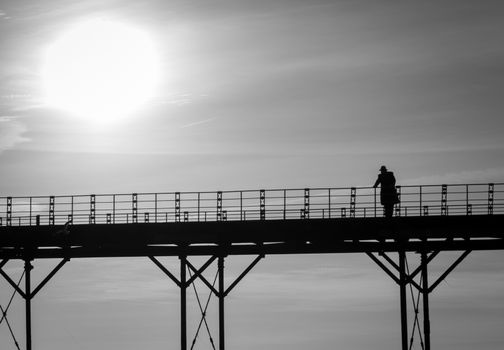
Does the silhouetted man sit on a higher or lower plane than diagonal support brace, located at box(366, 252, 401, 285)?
higher

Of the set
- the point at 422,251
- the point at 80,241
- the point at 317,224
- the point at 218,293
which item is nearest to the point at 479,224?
the point at 422,251

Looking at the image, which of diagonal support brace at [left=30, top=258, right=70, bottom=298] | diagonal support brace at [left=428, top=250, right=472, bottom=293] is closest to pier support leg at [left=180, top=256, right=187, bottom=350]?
diagonal support brace at [left=30, top=258, right=70, bottom=298]

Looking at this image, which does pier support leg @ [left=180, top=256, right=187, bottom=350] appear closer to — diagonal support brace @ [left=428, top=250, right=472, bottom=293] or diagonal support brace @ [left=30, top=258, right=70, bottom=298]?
diagonal support brace @ [left=30, top=258, right=70, bottom=298]

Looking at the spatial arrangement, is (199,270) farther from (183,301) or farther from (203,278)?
(183,301)

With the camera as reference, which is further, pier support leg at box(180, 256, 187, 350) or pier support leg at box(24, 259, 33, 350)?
pier support leg at box(24, 259, 33, 350)

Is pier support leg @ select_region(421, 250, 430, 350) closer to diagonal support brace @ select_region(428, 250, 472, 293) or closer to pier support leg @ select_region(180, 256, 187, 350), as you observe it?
diagonal support brace @ select_region(428, 250, 472, 293)

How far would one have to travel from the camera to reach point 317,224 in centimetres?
4847

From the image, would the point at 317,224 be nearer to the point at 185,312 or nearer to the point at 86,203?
the point at 185,312

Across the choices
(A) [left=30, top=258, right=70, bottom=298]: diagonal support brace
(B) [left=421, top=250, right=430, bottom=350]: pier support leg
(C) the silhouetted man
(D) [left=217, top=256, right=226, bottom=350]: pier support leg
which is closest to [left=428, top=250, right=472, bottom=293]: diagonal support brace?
(B) [left=421, top=250, right=430, bottom=350]: pier support leg

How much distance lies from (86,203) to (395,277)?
15163 millimetres

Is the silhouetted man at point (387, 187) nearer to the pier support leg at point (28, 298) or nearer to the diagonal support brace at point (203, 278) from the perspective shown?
the diagonal support brace at point (203, 278)

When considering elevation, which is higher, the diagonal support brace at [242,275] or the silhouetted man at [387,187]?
the silhouetted man at [387,187]

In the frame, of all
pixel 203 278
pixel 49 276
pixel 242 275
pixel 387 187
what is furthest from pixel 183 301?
pixel 387 187

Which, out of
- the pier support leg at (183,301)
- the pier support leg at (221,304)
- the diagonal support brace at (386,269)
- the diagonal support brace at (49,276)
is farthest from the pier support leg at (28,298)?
the diagonal support brace at (386,269)
